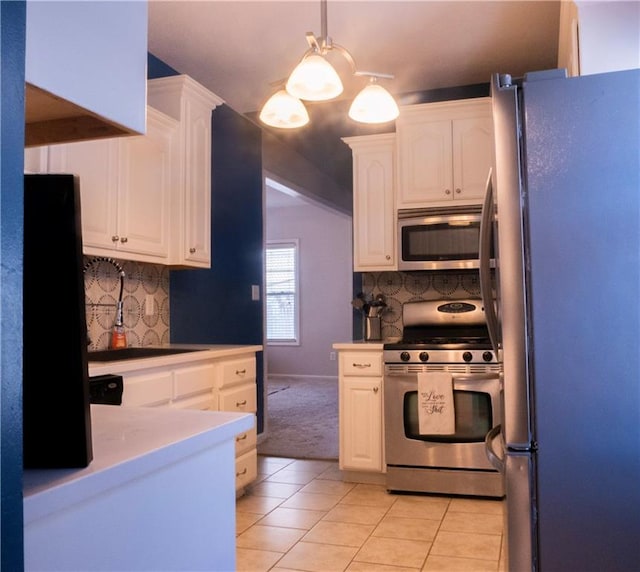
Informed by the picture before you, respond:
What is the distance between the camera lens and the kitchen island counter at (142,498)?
2.07 ft

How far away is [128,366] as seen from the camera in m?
2.42

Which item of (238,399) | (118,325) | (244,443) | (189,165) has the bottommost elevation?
(244,443)

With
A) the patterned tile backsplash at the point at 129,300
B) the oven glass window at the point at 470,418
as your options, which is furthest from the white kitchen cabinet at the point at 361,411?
the patterned tile backsplash at the point at 129,300

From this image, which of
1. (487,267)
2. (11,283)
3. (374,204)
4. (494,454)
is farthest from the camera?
(374,204)

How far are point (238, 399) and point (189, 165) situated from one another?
140 cm

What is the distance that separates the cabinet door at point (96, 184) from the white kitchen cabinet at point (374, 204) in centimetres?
177

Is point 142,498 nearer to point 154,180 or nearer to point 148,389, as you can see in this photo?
point 148,389

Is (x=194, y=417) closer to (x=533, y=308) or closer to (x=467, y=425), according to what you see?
(x=533, y=308)

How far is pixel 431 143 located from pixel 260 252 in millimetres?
1772

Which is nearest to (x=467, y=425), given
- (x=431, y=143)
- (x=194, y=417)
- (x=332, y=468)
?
(x=332, y=468)

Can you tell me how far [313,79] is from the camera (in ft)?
8.05

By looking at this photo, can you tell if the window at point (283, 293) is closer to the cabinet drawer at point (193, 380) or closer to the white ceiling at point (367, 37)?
the white ceiling at point (367, 37)

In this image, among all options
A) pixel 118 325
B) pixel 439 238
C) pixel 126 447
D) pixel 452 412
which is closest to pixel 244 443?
pixel 118 325

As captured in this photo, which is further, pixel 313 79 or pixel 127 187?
pixel 127 187
